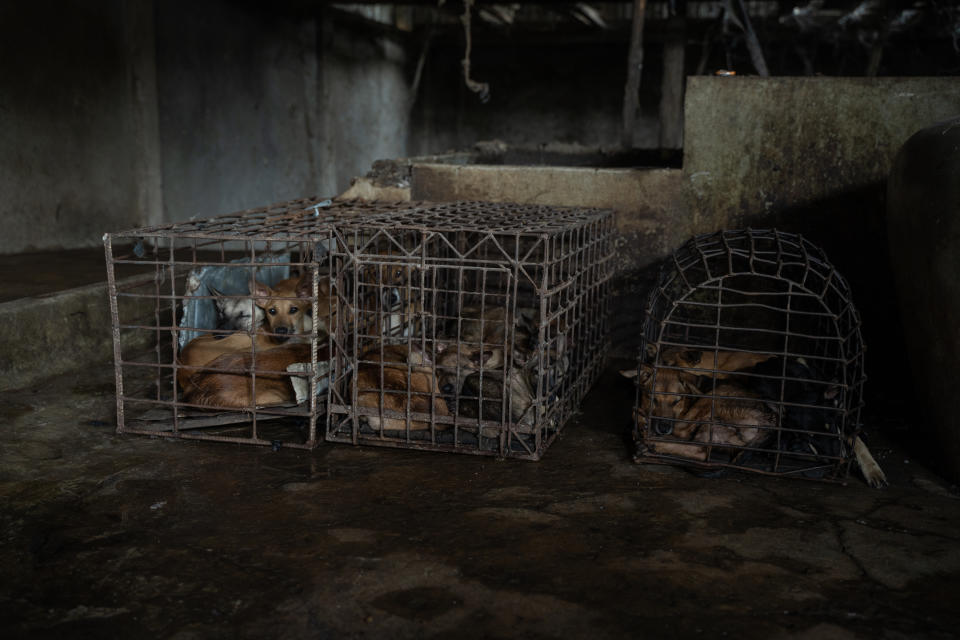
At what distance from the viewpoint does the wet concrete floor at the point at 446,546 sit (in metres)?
2.88

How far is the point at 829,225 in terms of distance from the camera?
237 inches

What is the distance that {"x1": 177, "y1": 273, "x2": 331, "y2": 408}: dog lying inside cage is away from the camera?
4598 millimetres

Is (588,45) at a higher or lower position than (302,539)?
higher

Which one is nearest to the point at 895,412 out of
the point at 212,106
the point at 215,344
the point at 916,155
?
the point at 916,155

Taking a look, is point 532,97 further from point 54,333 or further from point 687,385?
point 687,385

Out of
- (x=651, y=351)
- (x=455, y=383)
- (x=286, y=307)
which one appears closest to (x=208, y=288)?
Answer: (x=286, y=307)

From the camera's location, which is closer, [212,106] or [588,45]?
[212,106]

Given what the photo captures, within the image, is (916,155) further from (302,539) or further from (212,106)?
(212,106)

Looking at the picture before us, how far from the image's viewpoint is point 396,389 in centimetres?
466

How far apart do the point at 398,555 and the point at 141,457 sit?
1.82 meters

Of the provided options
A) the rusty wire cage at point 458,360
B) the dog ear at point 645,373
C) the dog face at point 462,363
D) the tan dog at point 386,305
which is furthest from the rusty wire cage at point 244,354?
the dog ear at point 645,373

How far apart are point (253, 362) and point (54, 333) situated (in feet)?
7.44

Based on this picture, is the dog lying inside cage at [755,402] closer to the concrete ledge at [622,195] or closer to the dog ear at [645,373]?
the dog ear at [645,373]

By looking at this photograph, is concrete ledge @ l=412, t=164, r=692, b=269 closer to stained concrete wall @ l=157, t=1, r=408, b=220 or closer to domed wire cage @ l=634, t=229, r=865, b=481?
domed wire cage @ l=634, t=229, r=865, b=481
